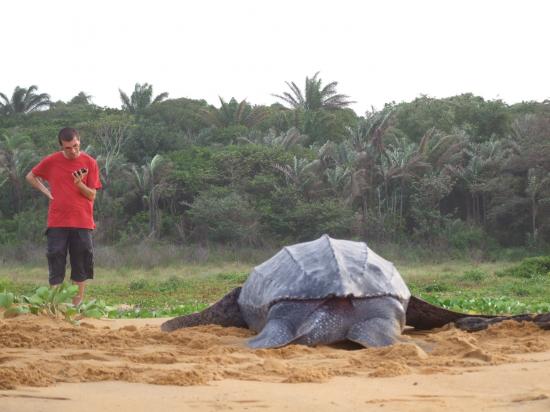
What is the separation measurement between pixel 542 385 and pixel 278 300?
2082mm

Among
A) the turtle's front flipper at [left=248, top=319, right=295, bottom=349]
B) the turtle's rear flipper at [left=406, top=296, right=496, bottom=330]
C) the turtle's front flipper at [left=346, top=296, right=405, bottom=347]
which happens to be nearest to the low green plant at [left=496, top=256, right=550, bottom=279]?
the turtle's rear flipper at [left=406, top=296, right=496, bottom=330]

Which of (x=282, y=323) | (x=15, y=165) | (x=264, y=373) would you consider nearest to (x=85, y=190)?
(x=282, y=323)

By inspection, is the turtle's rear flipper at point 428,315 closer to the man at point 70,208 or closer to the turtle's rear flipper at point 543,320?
the turtle's rear flipper at point 543,320

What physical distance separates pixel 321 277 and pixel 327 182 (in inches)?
915

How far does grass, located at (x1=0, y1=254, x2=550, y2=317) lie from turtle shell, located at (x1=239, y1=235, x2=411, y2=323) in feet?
8.30

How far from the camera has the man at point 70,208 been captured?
6.92m

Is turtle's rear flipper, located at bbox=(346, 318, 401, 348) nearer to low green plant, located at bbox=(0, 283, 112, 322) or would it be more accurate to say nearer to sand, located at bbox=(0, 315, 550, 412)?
sand, located at bbox=(0, 315, 550, 412)

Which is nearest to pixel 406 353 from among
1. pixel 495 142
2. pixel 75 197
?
pixel 75 197

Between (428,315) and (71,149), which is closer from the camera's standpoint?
(428,315)

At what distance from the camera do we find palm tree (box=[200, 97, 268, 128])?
1394 inches

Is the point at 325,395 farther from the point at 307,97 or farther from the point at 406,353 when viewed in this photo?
the point at 307,97

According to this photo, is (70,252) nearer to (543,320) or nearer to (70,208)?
(70,208)

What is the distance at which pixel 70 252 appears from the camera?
23.1 ft

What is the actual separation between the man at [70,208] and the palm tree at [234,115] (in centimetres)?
2845
